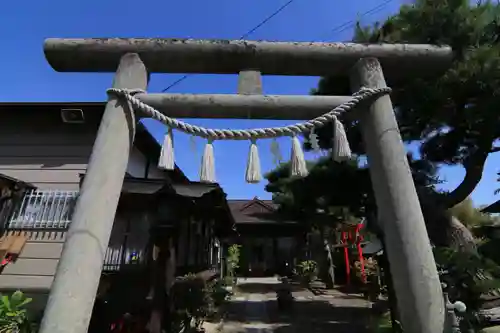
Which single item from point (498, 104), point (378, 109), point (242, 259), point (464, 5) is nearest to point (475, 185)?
point (498, 104)

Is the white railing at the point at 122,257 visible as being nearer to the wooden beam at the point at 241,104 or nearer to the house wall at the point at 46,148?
the house wall at the point at 46,148

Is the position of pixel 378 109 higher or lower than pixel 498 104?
lower

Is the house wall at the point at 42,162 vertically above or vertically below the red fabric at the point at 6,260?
above

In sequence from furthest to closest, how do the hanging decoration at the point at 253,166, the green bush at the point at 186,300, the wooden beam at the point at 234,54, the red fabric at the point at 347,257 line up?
the red fabric at the point at 347,257 → the green bush at the point at 186,300 → the wooden beam at the point at 234,54 → the hanging decoration at the point at 253,166

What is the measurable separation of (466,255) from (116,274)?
590cm

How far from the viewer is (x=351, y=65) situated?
3.18 metres

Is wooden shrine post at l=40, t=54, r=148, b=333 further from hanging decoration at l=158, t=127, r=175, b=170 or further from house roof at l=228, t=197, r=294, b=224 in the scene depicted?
house roof at l=228, t=197, r=294, b=224

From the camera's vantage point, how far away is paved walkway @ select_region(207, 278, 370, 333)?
7.62m

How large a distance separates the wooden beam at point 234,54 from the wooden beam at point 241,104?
1.44ft

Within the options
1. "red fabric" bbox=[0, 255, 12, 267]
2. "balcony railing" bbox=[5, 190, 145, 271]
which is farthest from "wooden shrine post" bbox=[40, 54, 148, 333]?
A: "red fabric" bbox=[0, 255, 12, 267]

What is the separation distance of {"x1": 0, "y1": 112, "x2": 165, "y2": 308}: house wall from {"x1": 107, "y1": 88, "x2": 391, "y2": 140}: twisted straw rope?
11.0ft

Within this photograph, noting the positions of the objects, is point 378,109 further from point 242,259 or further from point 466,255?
point 242,259

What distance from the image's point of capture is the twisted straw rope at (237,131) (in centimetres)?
284

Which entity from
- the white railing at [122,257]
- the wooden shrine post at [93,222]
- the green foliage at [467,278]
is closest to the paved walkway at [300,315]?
the white railing at [122,257]
